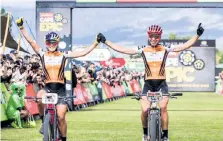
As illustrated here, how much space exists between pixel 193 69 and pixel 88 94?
37.8m

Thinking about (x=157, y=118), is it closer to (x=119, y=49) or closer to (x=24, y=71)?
(x=119, y=49)

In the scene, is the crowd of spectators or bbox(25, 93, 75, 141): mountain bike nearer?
bbox(25, 93, 75, 141): mountain bike

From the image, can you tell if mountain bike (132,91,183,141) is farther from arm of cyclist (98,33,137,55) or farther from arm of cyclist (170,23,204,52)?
arm of cyclist (170,23,204,52)

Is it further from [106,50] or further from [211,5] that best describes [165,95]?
[106,50]

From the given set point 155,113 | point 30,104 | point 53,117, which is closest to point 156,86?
point 155,113

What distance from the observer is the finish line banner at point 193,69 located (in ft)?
215

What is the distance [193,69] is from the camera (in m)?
66.4

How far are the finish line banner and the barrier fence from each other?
18.7m

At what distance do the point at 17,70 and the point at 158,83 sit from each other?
26.2ft

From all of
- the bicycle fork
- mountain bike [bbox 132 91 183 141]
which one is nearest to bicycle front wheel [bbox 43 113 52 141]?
mountain bike [bbox 132 91 183 141]

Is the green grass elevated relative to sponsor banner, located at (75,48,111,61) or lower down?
lower down

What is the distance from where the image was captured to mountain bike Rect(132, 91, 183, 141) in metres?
10.9

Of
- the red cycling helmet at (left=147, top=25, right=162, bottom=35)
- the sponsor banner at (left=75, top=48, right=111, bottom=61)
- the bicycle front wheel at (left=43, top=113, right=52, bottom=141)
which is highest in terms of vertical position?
the sponsor banner at (left=75, top=48, right=111, bottom=61)

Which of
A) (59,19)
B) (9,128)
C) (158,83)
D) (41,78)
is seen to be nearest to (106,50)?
(59,19)
